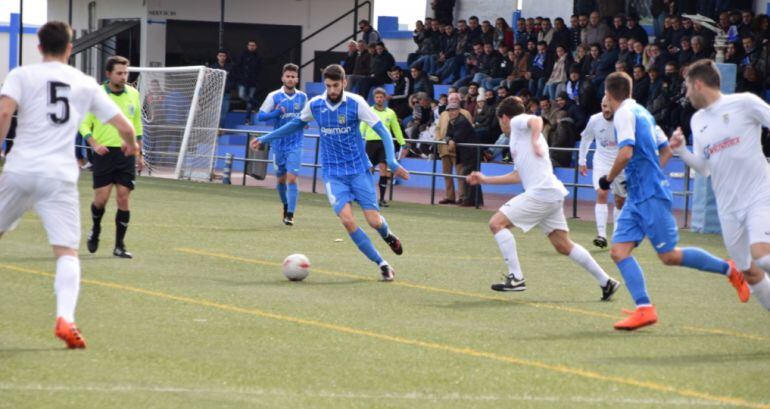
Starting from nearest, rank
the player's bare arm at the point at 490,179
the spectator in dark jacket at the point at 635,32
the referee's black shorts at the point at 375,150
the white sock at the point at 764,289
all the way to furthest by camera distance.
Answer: the white sock at the point at 764,289 → the player's bare arm at the point at 490,179 → the referee's black shorts at the point at 375,150 → the spectator in dark jacket at the point at 635,32

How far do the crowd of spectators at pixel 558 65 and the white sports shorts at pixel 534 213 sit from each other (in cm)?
1145

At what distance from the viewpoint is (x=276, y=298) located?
35.8 ft

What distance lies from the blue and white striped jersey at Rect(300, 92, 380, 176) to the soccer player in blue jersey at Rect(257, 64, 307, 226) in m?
5.35

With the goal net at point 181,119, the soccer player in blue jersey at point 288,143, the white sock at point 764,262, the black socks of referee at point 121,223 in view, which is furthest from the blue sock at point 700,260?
the goal net at point 181,119

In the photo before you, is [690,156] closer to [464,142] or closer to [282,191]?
[282,191]

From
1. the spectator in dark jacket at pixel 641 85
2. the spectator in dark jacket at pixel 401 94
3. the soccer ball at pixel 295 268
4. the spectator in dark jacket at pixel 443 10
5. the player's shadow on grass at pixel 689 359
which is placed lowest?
the soccer ball at pixel 295 268

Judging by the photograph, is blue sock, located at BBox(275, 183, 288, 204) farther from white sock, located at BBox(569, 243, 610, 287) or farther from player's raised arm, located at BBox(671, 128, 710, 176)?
player's raised arm, located at BBox(671, 128, 710, 176)

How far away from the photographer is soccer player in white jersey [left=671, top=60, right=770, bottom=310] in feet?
28.9

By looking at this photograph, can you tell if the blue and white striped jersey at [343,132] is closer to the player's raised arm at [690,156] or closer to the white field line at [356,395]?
the player's raised arm at [690,156]

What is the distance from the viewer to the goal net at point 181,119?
29.8m

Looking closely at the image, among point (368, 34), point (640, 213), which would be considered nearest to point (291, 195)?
point (640, 213)

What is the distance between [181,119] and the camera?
3095 centimetres

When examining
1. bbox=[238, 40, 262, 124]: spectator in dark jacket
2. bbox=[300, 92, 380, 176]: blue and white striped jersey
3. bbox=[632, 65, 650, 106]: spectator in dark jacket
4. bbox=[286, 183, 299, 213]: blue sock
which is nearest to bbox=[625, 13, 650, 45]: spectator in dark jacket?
bbox=[632, 65, 650, 106]: spectator in dark jacket

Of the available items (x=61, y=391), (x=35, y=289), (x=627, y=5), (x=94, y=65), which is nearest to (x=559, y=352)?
(x=61, y=391)
